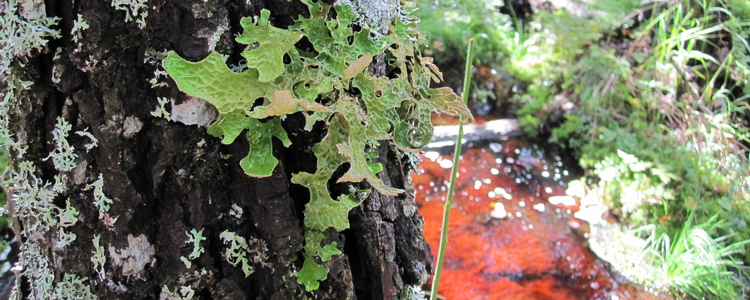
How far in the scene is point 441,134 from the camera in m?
4.19

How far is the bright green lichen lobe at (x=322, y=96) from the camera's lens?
0.80 metres

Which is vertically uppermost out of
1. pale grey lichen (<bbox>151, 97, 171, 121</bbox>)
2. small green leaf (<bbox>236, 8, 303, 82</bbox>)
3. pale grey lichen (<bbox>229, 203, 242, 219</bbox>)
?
small green leaf (<bbox>236, 8, 303, 82</bbox>)

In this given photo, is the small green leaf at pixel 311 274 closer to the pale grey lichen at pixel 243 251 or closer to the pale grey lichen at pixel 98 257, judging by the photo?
the pale grey lichen at pixel 243 251

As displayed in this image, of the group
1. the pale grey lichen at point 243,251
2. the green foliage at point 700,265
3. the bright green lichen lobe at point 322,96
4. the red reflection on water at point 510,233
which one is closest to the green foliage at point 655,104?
the green foliage at point 700,265

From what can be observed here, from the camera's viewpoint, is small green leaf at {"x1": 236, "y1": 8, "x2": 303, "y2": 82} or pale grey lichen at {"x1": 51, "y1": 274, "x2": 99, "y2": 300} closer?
small green leaf at {"x1": 236, "y1": 8, "x2": 303, "y2": 82}

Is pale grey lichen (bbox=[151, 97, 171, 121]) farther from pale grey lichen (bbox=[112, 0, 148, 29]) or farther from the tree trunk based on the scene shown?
pale grey lichen (bbox=[112, 0, 148, 29])

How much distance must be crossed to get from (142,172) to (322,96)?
0.41 meters

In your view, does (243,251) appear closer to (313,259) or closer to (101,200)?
(313,259)

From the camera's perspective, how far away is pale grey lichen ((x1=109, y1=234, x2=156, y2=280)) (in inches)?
36.8

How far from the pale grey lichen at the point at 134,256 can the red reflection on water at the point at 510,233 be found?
2128mm

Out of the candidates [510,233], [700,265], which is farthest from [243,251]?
[700,265]

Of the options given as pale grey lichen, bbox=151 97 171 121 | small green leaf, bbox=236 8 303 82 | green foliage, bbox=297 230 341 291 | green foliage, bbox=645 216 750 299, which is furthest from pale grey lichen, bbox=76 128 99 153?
green foliage, bbox=645 216 750 299

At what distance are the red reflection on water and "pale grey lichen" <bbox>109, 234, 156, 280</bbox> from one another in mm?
2128

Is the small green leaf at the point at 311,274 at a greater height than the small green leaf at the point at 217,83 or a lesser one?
lesser
